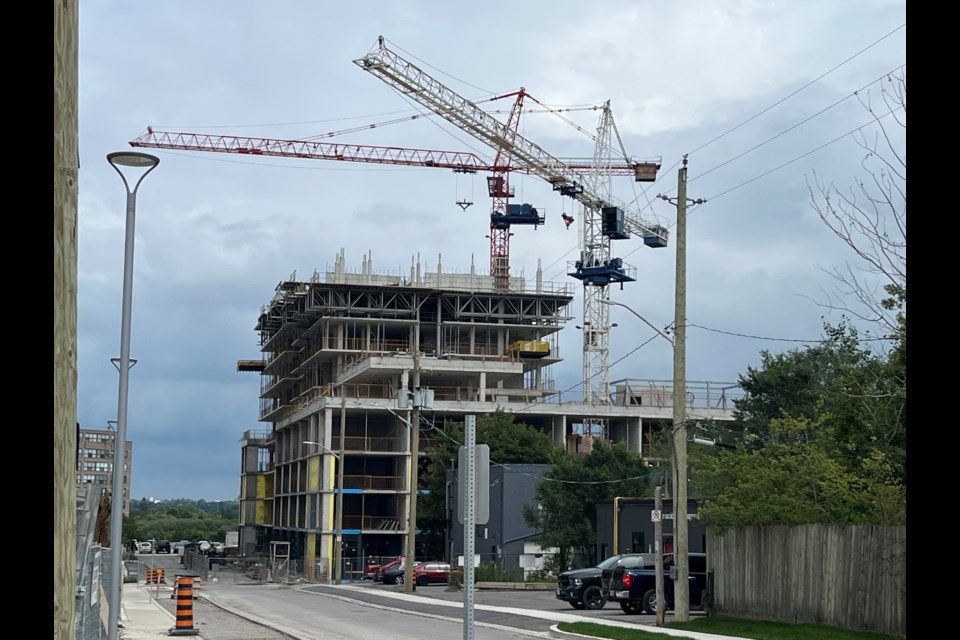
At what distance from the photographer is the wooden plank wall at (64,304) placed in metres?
2.87

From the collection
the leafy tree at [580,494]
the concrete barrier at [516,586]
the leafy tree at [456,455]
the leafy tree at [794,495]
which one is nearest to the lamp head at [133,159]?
the leafy tree at [794,495]

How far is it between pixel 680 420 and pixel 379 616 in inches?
468

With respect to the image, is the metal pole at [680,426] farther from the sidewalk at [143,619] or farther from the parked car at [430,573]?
the parked car at [430,573]

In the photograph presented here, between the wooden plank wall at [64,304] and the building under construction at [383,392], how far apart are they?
7416 cm

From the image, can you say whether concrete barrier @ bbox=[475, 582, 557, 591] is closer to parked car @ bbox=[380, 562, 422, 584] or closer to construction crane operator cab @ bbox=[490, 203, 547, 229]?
parked car @ bbox=[380, 562, 422, 584]

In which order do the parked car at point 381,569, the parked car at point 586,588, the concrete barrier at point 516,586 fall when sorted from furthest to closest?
the parked car at point 381,569
the concrete barrier at point 516,586
the parked car at point 586,588

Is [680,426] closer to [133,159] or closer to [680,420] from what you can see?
[680,420]

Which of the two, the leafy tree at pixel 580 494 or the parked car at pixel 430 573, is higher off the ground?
the leafy tree at pixel 580 494

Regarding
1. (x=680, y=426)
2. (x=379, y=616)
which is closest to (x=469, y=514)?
(x=680, y=426)

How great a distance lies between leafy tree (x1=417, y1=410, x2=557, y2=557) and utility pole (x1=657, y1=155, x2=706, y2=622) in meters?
48.8

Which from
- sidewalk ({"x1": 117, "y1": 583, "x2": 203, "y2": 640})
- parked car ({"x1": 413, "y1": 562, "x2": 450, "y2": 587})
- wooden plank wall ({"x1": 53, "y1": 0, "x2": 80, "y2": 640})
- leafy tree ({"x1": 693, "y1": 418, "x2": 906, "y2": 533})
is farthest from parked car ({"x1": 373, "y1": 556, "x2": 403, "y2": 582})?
wooden plank wall ({"x1": 53, "y1": 0, "x2": 80, "y2": 640})

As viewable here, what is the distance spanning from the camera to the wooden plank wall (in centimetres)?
287

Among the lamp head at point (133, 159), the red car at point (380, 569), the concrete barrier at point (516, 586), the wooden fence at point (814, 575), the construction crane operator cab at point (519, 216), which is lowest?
the red car at point (380, 569)

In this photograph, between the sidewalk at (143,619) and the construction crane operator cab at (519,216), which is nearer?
the sidewalk at (143,619)
